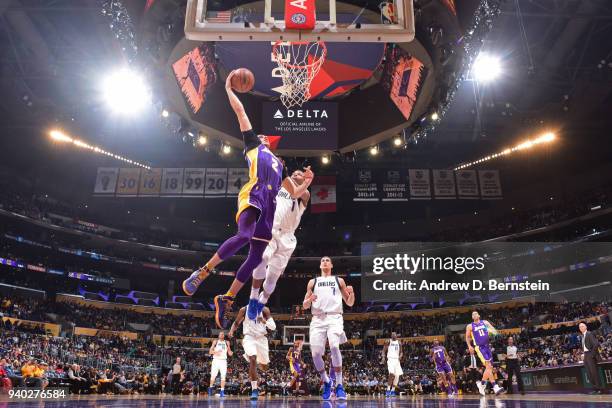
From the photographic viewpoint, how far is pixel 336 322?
298 inches

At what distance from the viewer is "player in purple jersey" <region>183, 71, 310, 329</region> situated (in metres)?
4.55

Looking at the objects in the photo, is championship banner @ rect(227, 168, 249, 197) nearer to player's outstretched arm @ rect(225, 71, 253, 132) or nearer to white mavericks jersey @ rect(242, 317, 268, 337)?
white mavericks jersey @ rect(242, 317, 268, 337)

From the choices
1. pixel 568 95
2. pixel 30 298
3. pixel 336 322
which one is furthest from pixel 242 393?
pixel 568 95

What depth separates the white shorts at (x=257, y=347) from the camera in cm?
862

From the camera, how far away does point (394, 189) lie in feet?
81.7

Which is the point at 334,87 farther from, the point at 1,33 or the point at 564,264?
the point at 564,264

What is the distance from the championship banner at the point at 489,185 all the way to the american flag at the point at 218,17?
21.7 m

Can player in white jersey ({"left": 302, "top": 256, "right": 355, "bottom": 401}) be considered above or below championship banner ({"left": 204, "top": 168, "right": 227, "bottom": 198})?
below

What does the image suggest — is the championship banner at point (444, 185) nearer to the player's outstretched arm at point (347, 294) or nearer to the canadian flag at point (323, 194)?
the canadian flag at point (323, 194)

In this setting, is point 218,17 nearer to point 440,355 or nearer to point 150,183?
point 440,355

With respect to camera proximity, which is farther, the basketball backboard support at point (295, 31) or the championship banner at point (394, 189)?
the championship banner at point (394, 189)

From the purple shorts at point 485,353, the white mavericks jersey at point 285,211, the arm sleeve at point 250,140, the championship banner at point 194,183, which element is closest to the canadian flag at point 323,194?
the championship banner at point 194,183

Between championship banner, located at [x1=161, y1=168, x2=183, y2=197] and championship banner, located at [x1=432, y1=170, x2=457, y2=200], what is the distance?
13718 mm

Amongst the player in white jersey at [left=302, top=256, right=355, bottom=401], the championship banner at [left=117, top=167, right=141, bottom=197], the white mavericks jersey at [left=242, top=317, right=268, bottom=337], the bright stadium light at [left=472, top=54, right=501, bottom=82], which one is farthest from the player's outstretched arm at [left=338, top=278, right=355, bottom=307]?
the championship banner at [left=117, top=167, right=141, bottom=197]
